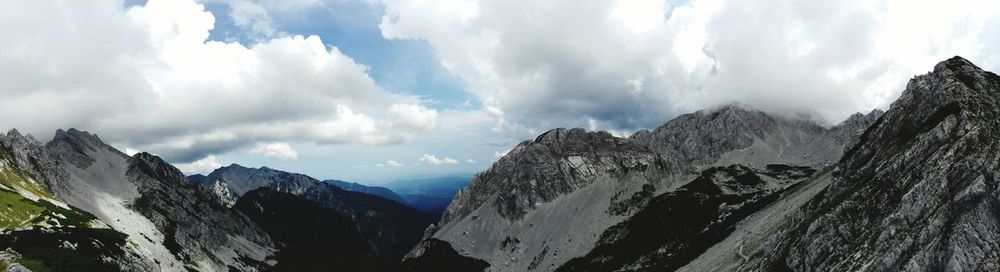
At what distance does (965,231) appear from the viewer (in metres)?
61.4

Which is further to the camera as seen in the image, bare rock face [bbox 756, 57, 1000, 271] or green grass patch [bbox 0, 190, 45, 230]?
green grass patch [bbox 0, 190, 45, 230]

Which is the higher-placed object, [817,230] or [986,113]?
[986,113]

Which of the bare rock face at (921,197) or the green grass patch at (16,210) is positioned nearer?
the bare rock face at (921,197)

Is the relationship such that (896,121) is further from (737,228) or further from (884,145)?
(737,228)

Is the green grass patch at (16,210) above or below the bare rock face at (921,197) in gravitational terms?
above

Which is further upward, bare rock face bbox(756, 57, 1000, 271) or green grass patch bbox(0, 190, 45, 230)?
green grass patch bbox(0, 190, 45, 230)

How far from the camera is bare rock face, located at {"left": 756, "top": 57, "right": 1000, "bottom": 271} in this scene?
6272 cm

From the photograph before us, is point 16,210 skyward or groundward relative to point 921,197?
skyward

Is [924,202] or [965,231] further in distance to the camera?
[924,202]

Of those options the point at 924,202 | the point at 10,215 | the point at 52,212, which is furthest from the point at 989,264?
the point at 52,212

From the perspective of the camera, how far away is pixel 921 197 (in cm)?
7269

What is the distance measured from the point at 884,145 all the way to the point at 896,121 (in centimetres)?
706

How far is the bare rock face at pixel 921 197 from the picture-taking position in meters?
62.7

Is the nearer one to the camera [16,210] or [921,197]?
[921,197]
